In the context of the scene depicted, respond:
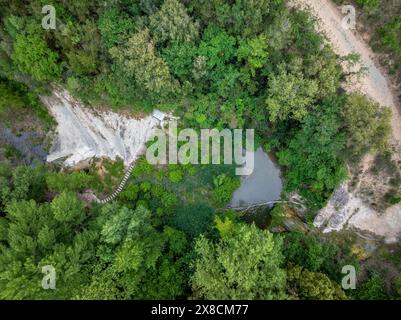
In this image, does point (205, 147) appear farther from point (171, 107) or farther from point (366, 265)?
point (366, 265)

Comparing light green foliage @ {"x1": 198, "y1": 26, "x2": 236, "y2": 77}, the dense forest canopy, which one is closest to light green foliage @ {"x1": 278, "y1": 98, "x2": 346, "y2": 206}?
the dense forest canopy

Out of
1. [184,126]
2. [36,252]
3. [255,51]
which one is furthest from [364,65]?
[36,252]

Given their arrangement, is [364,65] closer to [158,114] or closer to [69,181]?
[158,114]

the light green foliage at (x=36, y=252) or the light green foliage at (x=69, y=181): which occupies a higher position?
the light green foliage at (x=69, y=181)

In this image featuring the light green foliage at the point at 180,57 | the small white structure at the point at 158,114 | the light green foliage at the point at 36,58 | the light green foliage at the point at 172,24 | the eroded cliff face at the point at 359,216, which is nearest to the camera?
the light green foliage at the point at 172,24

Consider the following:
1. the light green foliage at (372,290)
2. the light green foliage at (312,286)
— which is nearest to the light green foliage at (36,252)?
the light green foliage at (312,286)
